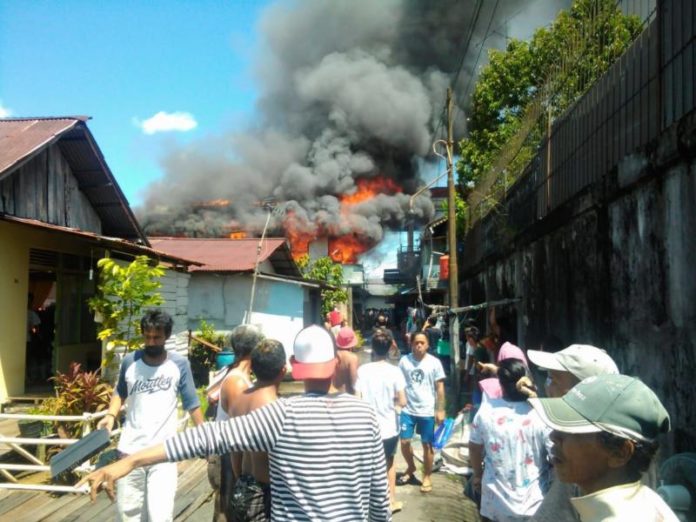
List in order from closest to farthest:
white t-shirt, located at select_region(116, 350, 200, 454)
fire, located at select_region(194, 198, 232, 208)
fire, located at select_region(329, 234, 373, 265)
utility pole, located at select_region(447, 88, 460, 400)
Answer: white t-shirt, located at select_region(116, 350, 200, 454), utility pole, located at select_region(447, 88, 460, 400), fire, located at select_region(194, 198, 232, 208), fire, located at select_region(329, 234, 373, 265)

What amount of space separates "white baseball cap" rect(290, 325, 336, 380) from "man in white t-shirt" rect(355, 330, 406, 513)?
2934 millimetres

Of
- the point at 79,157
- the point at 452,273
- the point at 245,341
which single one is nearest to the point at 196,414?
the point at 245,341

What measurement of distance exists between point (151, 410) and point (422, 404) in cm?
311

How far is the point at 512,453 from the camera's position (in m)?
3.18

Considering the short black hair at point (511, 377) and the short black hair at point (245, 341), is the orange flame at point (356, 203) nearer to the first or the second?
the short black hair at point (245, 341)

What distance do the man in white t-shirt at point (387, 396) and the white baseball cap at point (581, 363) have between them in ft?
8.97

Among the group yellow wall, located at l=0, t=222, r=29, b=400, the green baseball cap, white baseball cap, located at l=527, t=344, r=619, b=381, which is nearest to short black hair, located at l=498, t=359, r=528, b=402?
white baseball cap, located at l=527, t=344, r=619, b=381

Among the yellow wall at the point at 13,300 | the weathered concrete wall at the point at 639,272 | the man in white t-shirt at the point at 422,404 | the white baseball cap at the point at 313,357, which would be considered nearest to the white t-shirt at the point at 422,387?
the man in white t-shirt at the point at 422,404

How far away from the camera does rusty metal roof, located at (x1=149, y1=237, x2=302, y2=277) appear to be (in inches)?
608

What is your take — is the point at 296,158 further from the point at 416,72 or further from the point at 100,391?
the point at 100,391

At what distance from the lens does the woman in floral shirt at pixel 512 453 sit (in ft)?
10.3

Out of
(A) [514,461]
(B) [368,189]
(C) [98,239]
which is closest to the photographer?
(A) [514,461]

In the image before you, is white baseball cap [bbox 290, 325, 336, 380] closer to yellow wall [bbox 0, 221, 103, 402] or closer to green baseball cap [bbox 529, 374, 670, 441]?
green baseball cap [bbox 529, 374, 670, 441]

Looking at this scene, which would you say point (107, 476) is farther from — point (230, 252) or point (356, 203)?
point (356, 203)
